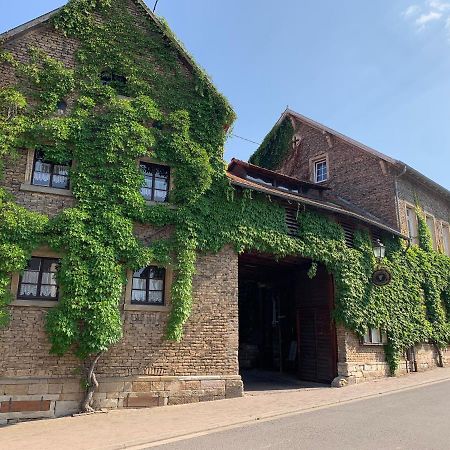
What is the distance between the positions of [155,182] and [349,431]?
7.33 meters

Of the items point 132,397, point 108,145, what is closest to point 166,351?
point 132,397

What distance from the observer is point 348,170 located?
19.3m

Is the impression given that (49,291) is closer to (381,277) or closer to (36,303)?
(36,303)

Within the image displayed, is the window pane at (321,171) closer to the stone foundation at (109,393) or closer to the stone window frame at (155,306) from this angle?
the stone window frame at (155,306)

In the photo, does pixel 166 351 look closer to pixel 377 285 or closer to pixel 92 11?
pixel 377 285

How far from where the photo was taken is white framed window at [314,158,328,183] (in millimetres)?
20422

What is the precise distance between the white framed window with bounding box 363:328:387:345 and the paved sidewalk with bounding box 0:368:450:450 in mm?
2604

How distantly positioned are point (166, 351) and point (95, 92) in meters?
6.81

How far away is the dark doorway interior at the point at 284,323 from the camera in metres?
14.3

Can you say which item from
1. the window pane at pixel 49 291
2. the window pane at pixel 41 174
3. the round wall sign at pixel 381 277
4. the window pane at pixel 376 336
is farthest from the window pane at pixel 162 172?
the window pane at pixel 376 336

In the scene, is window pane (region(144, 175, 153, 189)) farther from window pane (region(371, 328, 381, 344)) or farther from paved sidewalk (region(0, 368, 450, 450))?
window pane (region(371, 328, 381, 344))

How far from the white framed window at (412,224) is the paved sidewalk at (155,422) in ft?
27.2

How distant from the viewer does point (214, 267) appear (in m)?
11.3

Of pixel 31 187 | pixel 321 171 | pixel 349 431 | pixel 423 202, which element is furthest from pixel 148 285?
pixel 423 202
